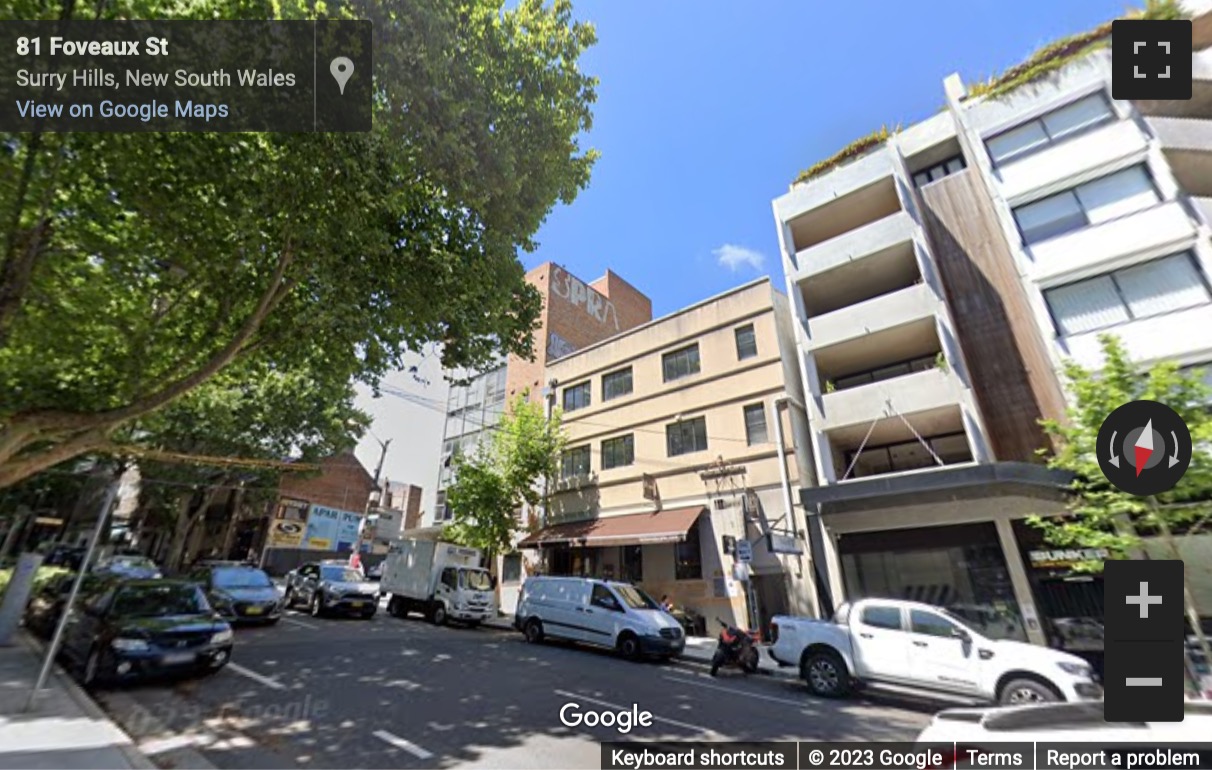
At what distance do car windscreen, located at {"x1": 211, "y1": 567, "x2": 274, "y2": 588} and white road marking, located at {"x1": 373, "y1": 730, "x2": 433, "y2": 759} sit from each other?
37.3 feet

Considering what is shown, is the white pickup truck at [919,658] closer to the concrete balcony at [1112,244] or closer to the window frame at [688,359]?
the concrete balcony at [1112,244]

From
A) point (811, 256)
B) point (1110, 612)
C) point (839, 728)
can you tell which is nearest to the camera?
point (1110, 612)

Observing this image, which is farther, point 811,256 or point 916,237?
point 811,256

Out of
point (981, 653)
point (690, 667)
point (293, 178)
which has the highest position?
point (293, 178)

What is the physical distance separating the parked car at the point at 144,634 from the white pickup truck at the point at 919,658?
10.3 m

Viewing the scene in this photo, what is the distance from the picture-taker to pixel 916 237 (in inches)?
631

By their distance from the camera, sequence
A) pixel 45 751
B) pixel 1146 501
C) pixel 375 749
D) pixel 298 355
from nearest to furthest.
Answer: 1. pixel 45 751
2. pixel 375 749
3. pixel 1146 501
4. pixel 298 355

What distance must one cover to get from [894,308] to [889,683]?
436 inches

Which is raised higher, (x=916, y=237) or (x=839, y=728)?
(x=916, y=237)

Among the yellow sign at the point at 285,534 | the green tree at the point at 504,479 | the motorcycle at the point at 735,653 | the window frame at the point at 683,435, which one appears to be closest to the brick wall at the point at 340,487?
the yellow sign at the point at 285,534

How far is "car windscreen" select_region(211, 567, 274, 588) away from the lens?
1439cm

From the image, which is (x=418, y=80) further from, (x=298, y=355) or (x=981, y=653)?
(x=981, y=653)

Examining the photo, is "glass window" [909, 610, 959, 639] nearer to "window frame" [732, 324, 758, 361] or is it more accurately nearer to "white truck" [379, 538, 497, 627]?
"window frame" [732, 324, 758, 361]

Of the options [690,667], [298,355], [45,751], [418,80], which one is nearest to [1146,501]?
[690,667]
